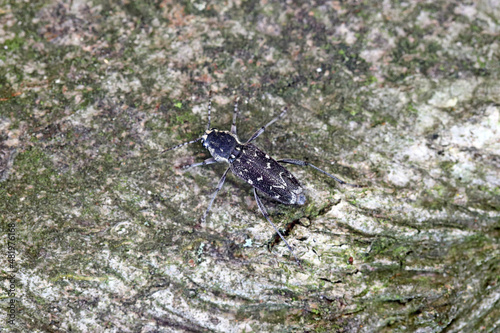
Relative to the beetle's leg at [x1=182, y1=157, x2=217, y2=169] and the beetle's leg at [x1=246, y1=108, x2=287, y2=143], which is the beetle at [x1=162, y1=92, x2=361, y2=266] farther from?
the beetle's leg at [x1=246, y1=108, x2=287, y2=143]

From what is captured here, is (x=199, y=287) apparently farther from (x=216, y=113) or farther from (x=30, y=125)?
(x=30, y=125)

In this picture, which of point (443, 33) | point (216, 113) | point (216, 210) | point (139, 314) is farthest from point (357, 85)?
point (139, 314)

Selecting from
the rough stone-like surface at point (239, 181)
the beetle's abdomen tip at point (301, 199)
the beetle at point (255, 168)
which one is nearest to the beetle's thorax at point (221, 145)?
the beetle at point (255, 168)

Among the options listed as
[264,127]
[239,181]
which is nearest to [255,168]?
[239,181]

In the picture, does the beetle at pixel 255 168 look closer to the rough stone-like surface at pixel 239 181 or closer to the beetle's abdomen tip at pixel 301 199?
the beetle's abdomen tip at pixel 301 199

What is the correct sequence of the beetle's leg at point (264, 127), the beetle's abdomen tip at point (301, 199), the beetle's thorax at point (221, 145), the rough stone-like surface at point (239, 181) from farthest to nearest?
1. the beetle's leg at point (264, 127)
2. the beetle's thorax at point (221, 145)
3. the beetle's abdomen tip at point (301, 199)
4. the rough stone-like surface at point (239, 181)

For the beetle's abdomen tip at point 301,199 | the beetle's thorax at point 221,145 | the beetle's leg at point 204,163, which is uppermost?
the beetle's thorax at point 221,145

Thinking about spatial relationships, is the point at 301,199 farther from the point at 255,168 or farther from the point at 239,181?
the point at 239,181

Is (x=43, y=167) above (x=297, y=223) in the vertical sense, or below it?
above
